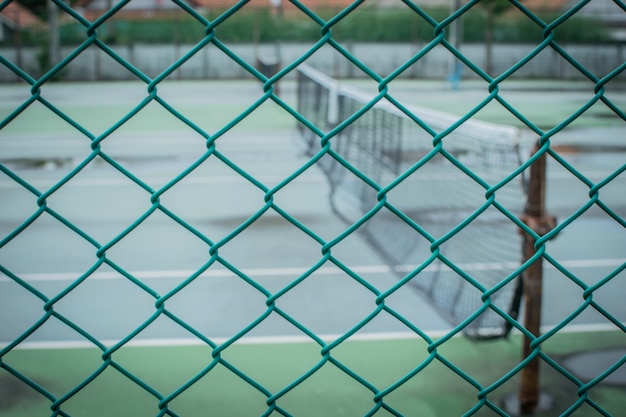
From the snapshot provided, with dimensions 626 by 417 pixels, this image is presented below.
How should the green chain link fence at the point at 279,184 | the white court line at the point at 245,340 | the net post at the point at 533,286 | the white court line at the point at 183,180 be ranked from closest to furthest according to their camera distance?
the green chain link fence at the point at 279,184 → the net post at the point at 533,286 → the white court line at the point at 245,340 → the white court line at the point at 183,180

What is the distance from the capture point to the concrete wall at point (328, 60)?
30.9 m

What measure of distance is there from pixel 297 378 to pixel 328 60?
29.0 metres

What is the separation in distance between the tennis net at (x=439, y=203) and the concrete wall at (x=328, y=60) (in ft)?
65.9

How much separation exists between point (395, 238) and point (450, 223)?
89cm

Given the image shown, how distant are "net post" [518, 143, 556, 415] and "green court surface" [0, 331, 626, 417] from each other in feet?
0.40

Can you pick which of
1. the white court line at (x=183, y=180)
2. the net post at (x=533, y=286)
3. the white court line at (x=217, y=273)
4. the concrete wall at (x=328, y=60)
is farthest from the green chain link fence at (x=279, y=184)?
the concrete wall at (x=328, y=60)

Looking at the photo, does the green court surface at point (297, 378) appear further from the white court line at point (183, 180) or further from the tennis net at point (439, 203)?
the white court line at point (183, 180)

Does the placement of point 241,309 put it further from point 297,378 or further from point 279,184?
point 279,184

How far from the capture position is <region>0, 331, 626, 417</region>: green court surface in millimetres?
3824

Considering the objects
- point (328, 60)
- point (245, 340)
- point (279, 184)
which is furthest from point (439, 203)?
A: point (328, 60)

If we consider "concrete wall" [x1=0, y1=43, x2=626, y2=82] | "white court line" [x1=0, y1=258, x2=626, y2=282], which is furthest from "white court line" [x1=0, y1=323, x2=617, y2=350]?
"concrete wall" [x1=0, y1=43, x2=626, y2=82]

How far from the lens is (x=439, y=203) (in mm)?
7875

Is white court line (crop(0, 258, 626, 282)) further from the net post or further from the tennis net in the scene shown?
the net post

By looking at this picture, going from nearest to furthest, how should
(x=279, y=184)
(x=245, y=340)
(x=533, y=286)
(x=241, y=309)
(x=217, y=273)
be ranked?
1. (x=279, y=184)
2. (x=533, y=286)
3. (x=245, y=340)
4. (x=241, y=309)
5. (x=217, y=273)
